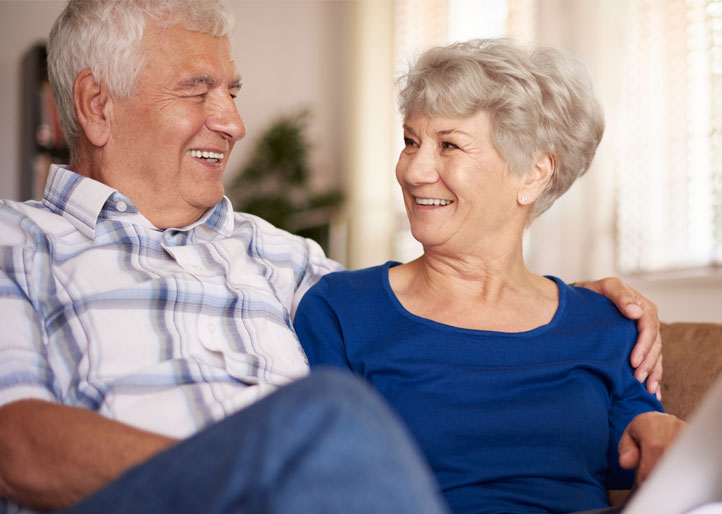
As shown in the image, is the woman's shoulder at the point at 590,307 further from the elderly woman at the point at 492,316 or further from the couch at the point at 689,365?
the couch at the point at 689,365

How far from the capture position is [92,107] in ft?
5.41

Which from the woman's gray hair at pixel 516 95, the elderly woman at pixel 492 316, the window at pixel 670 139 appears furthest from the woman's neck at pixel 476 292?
the window at pixel 670 139

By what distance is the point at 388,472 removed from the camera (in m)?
0.70

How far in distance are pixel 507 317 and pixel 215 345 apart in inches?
23.4

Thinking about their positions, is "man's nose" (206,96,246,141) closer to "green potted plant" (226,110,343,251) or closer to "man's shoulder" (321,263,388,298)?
"man's shoulder" (321,263,388,298)

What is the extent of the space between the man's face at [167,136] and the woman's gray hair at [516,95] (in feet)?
1.48

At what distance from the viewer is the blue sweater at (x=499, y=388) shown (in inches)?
56.2

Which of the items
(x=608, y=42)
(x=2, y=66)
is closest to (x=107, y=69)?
(x=608, y=42)

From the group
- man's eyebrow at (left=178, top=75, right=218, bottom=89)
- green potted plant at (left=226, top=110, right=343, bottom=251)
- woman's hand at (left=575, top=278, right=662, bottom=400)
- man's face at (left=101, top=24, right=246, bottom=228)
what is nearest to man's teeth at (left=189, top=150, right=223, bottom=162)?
man's face at (left=101, top=24, right=246, bottom=228)

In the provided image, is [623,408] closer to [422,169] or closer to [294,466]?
[422,169]

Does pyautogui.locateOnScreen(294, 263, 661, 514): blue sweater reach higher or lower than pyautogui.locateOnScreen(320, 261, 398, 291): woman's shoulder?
lower

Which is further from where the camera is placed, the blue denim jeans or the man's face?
the man's face

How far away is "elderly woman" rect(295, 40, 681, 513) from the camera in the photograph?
145 cm

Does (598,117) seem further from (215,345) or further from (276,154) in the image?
(276,154)
